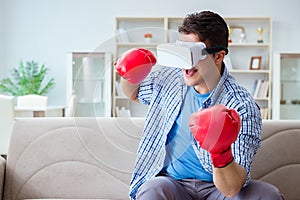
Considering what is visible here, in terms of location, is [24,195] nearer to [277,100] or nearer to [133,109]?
[133,109]

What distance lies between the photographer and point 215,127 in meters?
1.23

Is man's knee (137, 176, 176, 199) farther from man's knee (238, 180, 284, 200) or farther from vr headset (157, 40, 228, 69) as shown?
vr headset (157, 40, 228, 69)

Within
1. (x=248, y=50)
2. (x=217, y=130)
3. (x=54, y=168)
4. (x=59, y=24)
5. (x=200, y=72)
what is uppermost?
(x=59, y=24)

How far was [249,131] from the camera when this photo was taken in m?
1.54

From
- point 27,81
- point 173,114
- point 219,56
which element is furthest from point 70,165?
point 27,81

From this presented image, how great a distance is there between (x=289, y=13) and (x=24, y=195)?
4.85 meters

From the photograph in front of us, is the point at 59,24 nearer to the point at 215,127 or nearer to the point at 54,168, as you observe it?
the point at 54,168

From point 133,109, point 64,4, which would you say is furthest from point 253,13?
point 133,109

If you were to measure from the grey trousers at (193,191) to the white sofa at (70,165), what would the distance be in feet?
1.79

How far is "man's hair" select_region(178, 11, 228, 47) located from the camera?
148cm

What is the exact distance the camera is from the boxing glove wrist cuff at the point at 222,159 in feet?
4.29

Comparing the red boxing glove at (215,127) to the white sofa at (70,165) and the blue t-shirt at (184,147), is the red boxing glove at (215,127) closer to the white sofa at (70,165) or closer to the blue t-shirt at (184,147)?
the blue t-shirt at (184,147)

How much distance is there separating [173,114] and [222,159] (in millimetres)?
253

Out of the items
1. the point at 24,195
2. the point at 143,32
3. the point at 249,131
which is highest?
the point at 143,32
